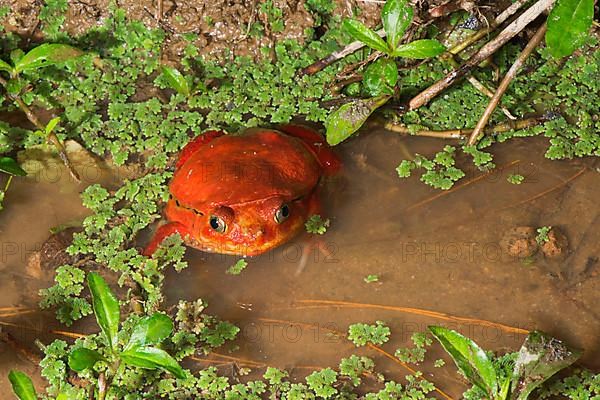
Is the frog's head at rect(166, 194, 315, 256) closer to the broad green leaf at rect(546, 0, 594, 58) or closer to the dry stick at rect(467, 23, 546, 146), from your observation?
the dry stick at rect(467, 23, 546, 146)

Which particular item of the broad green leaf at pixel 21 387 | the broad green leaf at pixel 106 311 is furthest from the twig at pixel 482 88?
the broad green leaf at pixel 21 387

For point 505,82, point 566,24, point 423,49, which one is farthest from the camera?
point 505,82

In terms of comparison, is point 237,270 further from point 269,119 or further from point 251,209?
point 269,119

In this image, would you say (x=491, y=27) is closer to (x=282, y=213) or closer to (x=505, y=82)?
(x=505, y=82)

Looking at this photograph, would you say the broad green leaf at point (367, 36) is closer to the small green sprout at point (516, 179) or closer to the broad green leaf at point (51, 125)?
the small green sprout at point (516, 179)

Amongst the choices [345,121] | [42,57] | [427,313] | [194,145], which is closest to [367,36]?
[345,121]

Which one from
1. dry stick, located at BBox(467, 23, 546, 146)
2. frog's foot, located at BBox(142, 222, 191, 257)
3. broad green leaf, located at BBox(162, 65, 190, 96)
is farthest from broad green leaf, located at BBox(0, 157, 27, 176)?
dry stick, located at BBox(467, 23, 546, 146)
